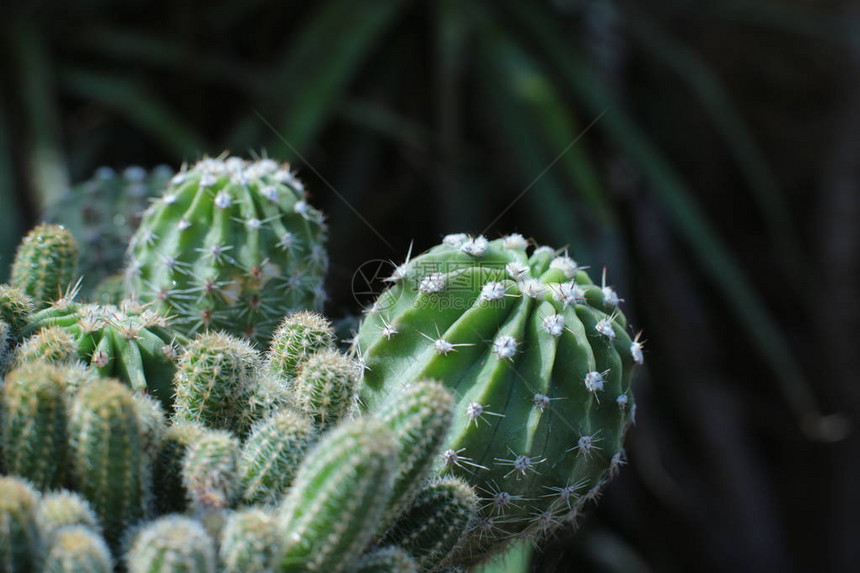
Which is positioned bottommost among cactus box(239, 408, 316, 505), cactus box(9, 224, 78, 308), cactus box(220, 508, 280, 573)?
cactus box(220, 508, 280, 573)

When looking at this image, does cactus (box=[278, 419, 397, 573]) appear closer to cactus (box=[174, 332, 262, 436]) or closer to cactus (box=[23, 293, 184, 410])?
cactus (box=[174, 332, 262, 436])

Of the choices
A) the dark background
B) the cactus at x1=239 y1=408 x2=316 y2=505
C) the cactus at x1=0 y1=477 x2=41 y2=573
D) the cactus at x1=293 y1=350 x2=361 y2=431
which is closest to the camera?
the cactus at x1=0 y1=477 x2=41 y2=573

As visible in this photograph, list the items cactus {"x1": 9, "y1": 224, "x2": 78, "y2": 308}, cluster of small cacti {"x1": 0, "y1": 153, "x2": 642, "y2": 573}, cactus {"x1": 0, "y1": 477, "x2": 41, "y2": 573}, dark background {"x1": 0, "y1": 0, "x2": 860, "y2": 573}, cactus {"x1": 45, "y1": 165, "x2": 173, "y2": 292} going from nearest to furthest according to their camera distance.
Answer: cactus {"x1": 0, "y1": 477, "x2": 41, "y2": 573}, cluster of small cacti {"x1": 0, "y1": 153, "x2": 642, "y2": 573}, cactus {"x1": 9, "y1": 224, "x2": 78, "y2": 308}, cactus {"x1": 45, "y1": 165, "x2": 173, "y2": 292}, dark background {"x1": 0, "y1": 0, "x2": 860, "y2": 573}

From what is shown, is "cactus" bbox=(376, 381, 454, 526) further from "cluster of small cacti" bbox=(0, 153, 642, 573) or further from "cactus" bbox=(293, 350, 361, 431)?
"cactus" bbox=(293, 350, 361, 431)

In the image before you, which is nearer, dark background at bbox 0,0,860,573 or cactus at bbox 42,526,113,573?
cactus at bbox 42,526,113,573

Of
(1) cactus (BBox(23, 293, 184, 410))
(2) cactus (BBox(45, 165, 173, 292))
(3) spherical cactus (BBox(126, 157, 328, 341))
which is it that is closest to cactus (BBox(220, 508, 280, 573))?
A: (1) cactus (BBox(23, 293, 184, 410))

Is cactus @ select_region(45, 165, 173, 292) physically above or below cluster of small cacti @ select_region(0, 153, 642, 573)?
above

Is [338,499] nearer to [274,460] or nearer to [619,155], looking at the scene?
[274,460]
